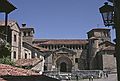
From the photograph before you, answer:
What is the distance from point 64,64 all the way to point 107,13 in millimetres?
55048

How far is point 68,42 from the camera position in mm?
68250

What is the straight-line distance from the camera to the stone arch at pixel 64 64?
6331 cm

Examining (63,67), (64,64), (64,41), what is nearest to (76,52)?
(64,64)

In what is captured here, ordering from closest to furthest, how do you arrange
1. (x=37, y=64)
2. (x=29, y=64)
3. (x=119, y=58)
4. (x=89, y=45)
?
(x=119, y=58) < (x=29, y=64) < (x=37, y=64) < (x=89, y=45)

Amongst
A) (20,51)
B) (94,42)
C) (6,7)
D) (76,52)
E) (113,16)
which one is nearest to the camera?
(113,16)

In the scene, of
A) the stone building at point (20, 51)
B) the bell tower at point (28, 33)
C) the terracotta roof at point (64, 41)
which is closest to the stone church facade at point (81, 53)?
the terracotta roof at point (64, 41)

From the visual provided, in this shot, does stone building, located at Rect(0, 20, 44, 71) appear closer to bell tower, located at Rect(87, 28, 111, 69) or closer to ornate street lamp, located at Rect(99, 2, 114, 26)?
bell tower, located at Rect(87, 28, 111, 69)

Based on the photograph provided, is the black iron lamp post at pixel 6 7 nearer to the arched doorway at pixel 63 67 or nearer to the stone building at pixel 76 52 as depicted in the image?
the stone building at pixel 76 52

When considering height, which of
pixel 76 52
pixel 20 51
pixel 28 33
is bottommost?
pixel 76 52

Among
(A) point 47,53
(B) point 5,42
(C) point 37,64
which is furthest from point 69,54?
(B) point 5,42

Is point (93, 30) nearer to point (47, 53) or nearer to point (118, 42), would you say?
point (47, 53)

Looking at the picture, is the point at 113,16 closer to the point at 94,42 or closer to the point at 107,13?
the point at 107,13

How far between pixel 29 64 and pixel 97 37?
33256 millimetres

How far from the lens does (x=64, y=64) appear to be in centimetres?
6406
